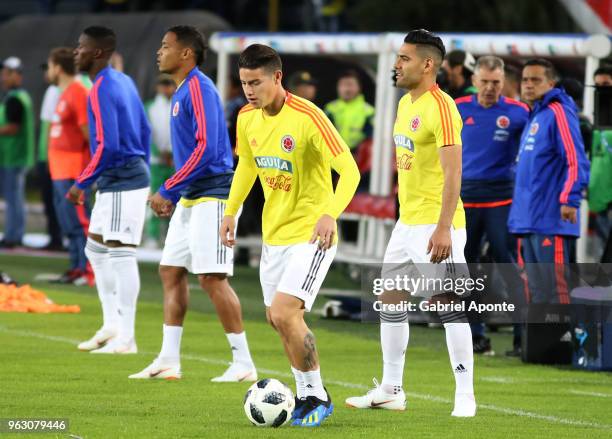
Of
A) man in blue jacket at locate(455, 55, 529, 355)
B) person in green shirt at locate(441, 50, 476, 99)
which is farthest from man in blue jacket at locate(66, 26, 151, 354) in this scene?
person in green shirt at locate(441, 50, 476, 99)

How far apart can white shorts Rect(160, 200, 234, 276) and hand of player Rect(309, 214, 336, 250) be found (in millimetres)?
2039

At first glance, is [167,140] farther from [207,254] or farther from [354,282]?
[207,254]

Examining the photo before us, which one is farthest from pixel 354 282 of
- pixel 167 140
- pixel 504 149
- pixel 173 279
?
pixel 173 279

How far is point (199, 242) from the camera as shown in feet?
33.8

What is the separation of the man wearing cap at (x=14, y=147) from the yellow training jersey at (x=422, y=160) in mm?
13048

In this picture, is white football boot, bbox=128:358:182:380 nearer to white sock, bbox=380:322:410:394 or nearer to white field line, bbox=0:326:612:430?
white field line, bbox=0:326:612:430

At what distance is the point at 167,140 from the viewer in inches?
835

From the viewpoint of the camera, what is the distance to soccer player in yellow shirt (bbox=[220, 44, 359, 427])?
28.0 feet

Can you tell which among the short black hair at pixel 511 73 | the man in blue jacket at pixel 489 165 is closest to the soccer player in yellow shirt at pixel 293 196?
the man in blue jacket at pixel 489 165

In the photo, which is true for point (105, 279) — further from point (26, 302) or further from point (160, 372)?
point (26, 302)

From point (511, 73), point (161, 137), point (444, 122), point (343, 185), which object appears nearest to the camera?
point (343, 185)

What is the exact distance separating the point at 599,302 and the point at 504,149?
1.53 metres

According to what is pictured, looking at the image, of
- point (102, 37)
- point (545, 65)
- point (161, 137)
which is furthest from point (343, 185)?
point (161, 137)

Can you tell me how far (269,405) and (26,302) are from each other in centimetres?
668
